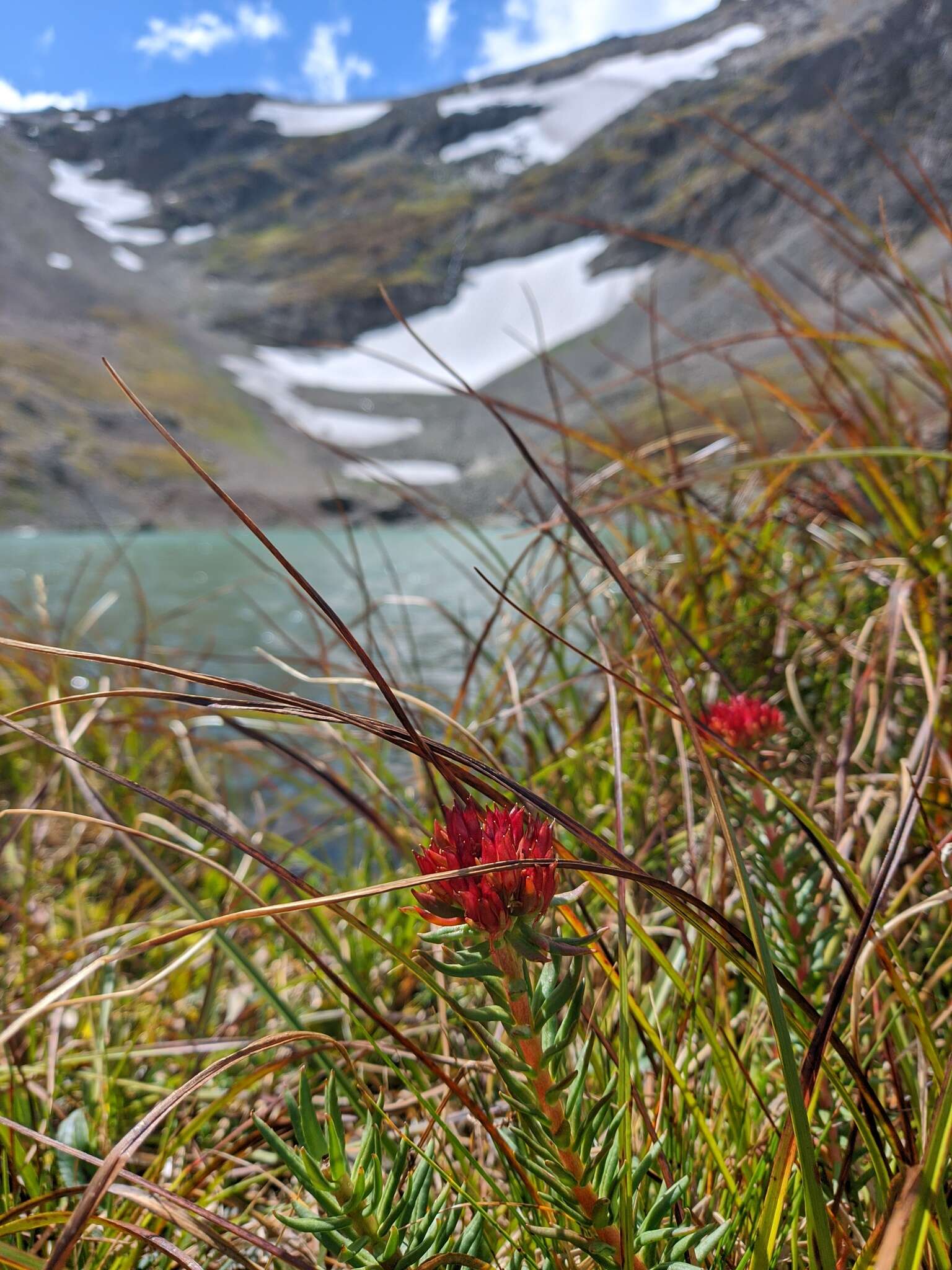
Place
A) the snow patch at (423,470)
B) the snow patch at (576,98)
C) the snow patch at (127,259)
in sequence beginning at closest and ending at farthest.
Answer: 1. the snow patch at (423,470)
2. the snow patch at (127,259)
3. the snow patch at (576,98)

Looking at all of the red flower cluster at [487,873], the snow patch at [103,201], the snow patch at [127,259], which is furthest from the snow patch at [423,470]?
the snow patch at [103,201]

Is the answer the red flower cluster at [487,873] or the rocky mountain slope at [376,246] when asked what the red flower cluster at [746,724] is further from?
the rocky mountain slope at [376,246]

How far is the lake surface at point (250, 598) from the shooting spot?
1.26 meters

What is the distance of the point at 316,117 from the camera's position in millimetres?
65375

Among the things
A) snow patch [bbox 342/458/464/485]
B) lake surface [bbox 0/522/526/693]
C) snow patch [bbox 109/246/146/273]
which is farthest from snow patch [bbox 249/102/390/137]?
lake surface [bbox 0/522/526/693]

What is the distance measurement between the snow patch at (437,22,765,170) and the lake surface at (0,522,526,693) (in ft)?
147

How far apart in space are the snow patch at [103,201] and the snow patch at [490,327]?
687 inches

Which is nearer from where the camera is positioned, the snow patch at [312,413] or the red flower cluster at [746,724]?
the red flower cluster at [746,724]

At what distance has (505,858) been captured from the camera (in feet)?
0.90

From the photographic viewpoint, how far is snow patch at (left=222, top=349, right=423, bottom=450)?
3412 centimetres

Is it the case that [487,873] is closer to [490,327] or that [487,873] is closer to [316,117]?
[490,327]

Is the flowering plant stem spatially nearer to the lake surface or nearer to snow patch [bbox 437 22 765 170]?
the lake surface

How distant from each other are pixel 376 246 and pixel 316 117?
882 inches

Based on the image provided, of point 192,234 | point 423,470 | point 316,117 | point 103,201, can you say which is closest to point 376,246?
point 192,234
